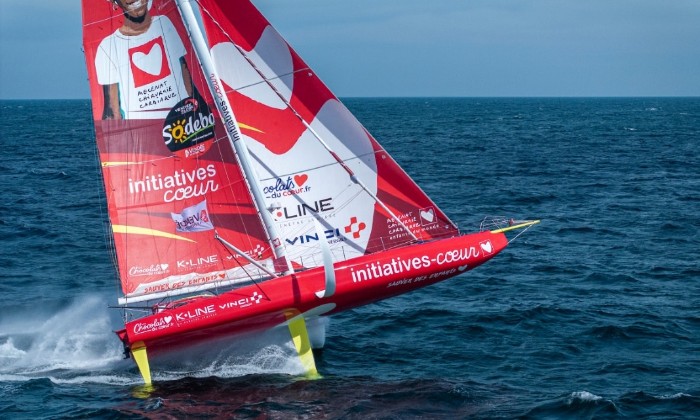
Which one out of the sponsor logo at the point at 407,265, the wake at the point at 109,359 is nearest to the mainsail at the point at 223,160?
the sponsor logo at the point at 407,265

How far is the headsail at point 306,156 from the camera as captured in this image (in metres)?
18.1

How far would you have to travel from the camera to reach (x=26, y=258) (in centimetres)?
2822

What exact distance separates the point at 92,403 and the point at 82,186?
30797mm

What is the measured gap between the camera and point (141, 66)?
1719 centimetres

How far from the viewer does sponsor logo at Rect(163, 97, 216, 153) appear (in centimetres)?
1745

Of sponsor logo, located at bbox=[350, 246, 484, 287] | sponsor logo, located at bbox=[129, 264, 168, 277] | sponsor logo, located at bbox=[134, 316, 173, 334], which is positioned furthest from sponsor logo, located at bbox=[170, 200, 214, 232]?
sponsor logo, located at bbox=[350, 246, 484, 287]

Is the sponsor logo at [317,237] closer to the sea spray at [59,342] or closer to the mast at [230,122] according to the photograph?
the mast at [230,122]

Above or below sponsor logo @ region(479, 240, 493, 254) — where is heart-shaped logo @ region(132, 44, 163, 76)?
above

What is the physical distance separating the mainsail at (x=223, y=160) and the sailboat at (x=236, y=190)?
28 millimetres

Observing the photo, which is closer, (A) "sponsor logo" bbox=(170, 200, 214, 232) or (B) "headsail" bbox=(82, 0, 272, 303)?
(B) "headsail" bbox=(82, 0, 272, 303)

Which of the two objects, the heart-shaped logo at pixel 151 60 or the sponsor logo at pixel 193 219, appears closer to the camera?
the heart-shaped logo at pixel 151 60

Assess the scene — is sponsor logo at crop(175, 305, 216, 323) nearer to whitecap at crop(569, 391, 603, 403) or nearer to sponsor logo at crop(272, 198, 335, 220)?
sponsor logo at crop(272, 198, 335, 220)

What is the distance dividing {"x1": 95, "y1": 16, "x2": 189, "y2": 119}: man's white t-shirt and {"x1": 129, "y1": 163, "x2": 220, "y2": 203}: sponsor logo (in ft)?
4.12

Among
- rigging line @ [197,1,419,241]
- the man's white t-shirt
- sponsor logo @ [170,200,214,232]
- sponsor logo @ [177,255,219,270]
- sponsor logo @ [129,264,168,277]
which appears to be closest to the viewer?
the man's white t-shirt
